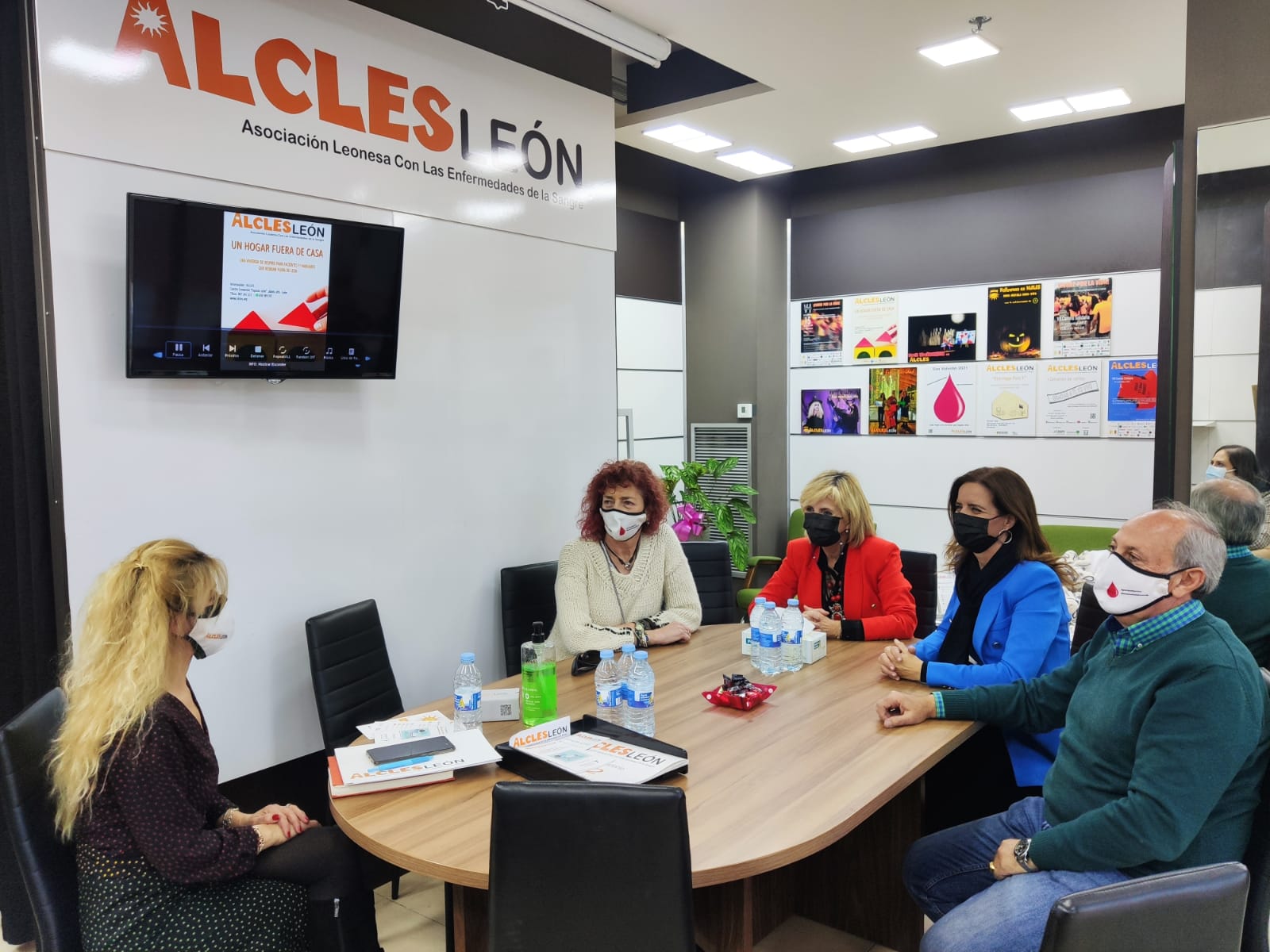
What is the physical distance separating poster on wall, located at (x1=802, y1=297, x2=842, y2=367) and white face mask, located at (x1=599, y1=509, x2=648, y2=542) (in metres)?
3.91

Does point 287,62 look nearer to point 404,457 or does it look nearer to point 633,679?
point 404,457

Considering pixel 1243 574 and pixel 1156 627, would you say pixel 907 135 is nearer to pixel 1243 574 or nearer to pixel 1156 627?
pixel 1243 574

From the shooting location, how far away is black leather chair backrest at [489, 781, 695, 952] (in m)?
1.64

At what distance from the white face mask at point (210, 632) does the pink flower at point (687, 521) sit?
391cm

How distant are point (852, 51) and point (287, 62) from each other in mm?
2652

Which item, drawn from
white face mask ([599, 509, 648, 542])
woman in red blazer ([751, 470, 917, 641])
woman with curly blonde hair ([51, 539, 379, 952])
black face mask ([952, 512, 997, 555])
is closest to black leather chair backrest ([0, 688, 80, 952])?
woman with curly blonde hair ([51, 539, 379, 952])

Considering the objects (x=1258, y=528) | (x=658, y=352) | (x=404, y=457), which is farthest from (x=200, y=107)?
(x=658, y=352)

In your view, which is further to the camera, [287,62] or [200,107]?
[287,62]

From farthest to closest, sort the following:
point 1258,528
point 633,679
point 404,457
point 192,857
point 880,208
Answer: point 880,208 → point 404,457 → point 1258,528 → point 633,679 → point 192,857

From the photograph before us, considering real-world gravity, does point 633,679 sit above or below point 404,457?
below

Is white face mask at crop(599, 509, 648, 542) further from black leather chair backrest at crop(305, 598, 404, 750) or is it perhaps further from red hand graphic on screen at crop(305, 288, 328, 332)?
red hand graphic on screen at crop(305, 288, 328, 332)

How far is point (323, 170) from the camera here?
11.2 ft

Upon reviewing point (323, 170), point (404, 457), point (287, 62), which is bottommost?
point (404, 457)

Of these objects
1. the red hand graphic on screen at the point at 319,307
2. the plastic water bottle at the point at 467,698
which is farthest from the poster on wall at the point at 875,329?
the plastic water bottle at the point at 467,698
